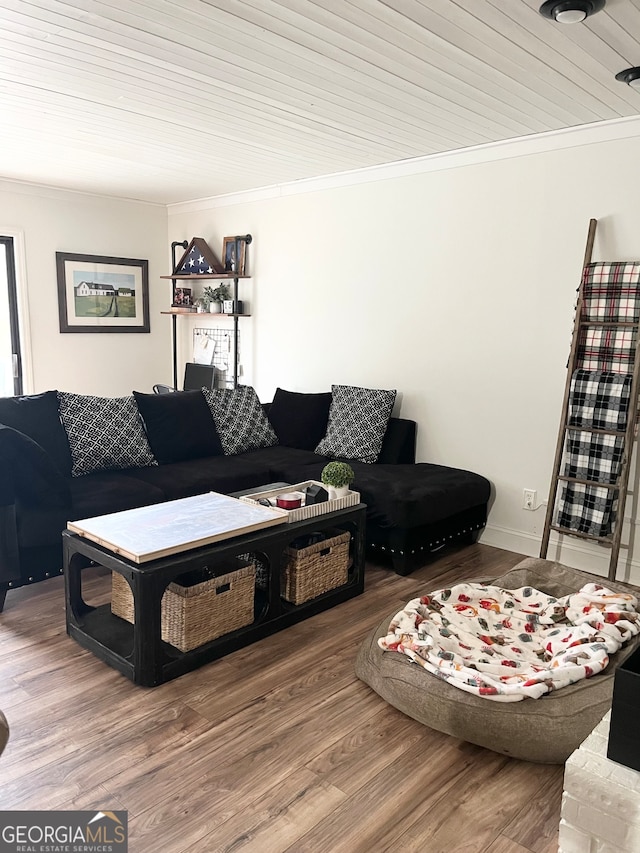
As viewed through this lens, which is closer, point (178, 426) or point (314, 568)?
point (314, 568)

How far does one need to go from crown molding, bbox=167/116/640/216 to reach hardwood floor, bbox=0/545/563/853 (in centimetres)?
292

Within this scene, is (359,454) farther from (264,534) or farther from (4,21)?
(4,21)

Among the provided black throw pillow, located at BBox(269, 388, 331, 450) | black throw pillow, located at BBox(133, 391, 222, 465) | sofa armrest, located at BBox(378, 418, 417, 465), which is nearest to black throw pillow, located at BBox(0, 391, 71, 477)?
black throw pillow, located at BBox(133, 391, 222, 465)

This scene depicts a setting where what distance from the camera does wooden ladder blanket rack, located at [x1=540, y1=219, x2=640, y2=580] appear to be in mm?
3395

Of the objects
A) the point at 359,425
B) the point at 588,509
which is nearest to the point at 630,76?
the point at 588,509

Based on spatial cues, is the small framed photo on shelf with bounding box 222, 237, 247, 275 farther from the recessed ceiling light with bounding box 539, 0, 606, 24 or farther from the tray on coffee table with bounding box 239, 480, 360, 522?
the recessed ceiling light with bounding box 539, 0, 606, 24

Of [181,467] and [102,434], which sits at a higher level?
[102,434]

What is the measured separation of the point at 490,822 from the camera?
1.84 metres

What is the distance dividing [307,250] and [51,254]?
7.30ft

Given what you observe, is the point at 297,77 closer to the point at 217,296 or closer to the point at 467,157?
the point at 467,157

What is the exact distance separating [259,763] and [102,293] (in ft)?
15.7

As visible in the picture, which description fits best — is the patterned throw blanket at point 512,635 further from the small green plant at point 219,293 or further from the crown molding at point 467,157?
the small green plant at point 219,293

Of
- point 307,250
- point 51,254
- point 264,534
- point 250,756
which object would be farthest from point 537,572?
point 51,254

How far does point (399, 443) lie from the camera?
4.36 metres
